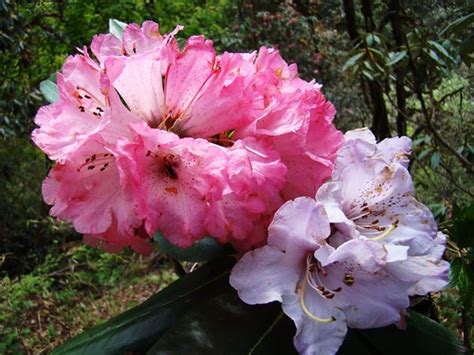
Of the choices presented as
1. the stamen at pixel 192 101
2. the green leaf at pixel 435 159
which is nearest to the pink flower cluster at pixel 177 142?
the stamen at pixel 192 101

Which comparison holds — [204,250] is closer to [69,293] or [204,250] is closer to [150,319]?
[150,319]

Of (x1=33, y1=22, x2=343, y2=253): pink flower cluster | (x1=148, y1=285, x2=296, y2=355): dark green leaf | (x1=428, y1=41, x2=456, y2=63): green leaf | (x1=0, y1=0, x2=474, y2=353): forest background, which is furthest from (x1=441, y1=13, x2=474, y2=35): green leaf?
(x1=148, y1=285, x2=296, y2=355): dark green leaf

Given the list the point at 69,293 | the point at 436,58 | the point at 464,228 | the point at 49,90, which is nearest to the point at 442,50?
the point at 436,58

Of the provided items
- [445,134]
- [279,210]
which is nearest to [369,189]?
[279,210]

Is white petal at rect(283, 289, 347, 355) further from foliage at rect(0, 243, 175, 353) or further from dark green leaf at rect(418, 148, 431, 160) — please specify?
foliage at rect(0, 243, 175, 353)

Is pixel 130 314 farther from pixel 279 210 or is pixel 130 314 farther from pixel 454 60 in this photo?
pixel 454 60
